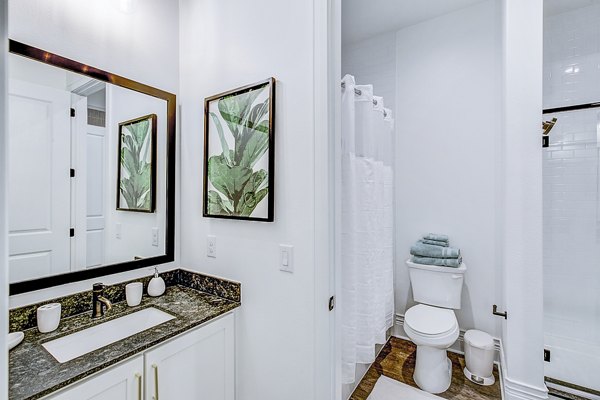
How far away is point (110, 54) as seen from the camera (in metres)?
→ 1.45

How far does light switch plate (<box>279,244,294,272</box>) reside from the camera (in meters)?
1.28

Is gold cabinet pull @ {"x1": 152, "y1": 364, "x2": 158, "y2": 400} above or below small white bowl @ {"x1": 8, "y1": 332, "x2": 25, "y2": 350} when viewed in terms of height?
below

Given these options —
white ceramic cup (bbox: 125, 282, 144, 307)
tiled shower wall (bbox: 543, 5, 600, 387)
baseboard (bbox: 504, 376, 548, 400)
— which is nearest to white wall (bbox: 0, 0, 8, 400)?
white ceramic cup (bbox: 125, 282, 144, 307)

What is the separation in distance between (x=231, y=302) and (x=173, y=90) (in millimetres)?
1281

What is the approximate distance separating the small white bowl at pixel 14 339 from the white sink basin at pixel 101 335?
0.27 ft

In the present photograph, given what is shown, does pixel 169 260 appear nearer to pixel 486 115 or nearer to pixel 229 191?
pixel 229 191

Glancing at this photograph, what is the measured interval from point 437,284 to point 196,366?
185cm

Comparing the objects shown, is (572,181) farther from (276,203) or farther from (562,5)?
(276,203)

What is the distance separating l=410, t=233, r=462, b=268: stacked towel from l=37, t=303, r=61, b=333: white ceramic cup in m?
2.28

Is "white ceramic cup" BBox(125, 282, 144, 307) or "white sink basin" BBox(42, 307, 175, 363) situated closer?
"white sink basin" BBox(42, 307, 175, 363)

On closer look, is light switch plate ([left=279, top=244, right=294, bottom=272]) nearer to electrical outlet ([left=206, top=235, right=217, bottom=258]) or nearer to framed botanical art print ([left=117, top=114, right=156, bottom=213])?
electrical outlet ([left=206, top=235, right=217, bottom=258])

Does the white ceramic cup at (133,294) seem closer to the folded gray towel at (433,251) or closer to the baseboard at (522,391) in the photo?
the folded gray towel at (433,251)

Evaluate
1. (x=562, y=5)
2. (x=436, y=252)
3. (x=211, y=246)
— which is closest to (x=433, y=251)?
(x=436, y=252)

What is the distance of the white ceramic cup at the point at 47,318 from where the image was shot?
114 cm
